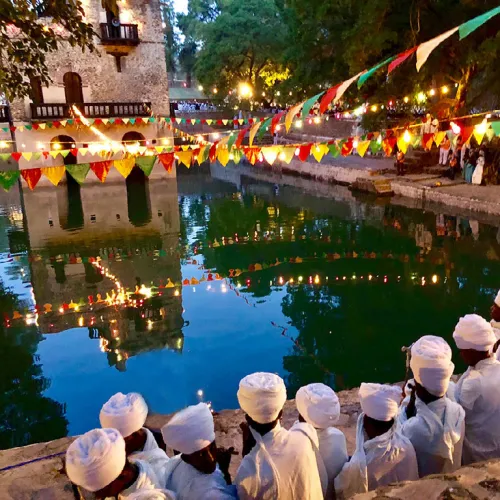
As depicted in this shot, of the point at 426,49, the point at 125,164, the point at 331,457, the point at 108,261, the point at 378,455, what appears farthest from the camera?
the point at 108,261

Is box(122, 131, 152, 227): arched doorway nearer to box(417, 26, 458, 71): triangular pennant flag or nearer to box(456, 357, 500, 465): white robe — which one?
box(417, 26, 458, 71): triangular pennant flag

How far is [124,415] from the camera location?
265cm

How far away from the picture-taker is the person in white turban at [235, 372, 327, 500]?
7.48 ft

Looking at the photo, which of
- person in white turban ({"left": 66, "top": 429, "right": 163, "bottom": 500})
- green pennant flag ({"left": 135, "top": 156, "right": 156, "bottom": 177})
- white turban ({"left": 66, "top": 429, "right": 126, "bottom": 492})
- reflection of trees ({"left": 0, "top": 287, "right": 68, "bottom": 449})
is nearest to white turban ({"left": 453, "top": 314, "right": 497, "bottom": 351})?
person in white turban ({"left": 66, "top": 429, "right": 163, "bottom": 500})

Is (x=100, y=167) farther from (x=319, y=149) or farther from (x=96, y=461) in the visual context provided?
(x=96, y=461)

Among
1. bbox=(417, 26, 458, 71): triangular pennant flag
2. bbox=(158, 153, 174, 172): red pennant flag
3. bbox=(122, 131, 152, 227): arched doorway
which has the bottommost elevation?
bbox=(122, 131, 152, 227): arched doorway

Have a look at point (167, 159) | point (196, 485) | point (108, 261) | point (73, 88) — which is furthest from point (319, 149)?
point (73, 88)

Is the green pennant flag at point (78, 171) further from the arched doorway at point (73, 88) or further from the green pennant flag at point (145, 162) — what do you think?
the arched doorway at point (73, 88)

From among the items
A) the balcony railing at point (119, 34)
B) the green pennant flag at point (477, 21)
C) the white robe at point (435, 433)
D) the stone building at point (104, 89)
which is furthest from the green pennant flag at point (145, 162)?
the balcony railing at point (119, 34)

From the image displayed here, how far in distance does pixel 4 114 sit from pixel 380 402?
23.9m

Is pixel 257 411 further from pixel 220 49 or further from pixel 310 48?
pixel 220 49

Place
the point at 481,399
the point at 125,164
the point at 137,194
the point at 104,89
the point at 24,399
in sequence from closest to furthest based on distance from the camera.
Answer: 1. the point at 481,399
2. the point at 24,399
3. the point at 125,164
4. the point at 137,194
5. the point at 104,89

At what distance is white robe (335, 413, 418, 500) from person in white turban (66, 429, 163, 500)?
3.44 feet

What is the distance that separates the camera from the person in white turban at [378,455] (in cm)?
256
